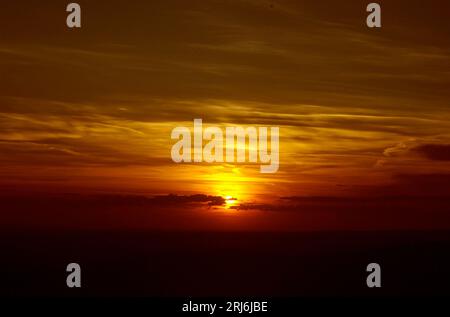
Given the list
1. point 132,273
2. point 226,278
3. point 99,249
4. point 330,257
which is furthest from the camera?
point 330,257

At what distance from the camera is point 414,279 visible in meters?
38.2

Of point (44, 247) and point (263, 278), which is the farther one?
point (44, 247)
